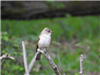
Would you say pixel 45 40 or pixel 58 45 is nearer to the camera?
pixel 45 40

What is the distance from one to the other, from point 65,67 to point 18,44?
160cm

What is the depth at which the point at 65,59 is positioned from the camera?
696 centimetres

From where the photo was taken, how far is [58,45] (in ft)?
18.1

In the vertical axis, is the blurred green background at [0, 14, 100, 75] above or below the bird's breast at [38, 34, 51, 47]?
below

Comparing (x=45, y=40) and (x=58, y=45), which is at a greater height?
(x=45, y=40)

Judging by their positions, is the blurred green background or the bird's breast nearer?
the bird's breast

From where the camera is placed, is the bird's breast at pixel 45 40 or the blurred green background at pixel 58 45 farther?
the blurred green background at pixel 58 45

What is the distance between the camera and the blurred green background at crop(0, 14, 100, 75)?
5.34 meters

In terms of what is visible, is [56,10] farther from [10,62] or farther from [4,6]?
[10,62]

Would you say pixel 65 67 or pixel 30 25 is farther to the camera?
pixel 30 25

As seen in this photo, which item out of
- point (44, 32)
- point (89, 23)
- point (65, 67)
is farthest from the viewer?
point (89, 23)

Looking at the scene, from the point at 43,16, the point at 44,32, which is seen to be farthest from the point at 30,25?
the point at 44,32

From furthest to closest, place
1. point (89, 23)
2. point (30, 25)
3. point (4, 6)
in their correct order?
point (89, 23) → point (30, 25) → point (4, 6)

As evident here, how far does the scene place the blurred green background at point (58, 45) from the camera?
210 inches
